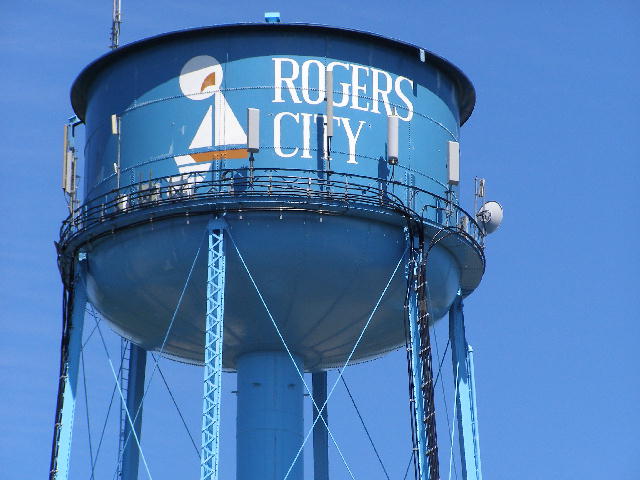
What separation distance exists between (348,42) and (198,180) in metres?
3.72

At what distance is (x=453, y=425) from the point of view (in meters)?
36.7

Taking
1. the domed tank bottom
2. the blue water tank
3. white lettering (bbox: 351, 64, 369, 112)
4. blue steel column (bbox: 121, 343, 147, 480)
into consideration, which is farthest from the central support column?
white lettering (bbox: 351, 64, 369, 112)

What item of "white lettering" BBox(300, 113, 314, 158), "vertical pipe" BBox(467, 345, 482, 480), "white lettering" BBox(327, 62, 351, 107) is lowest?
"vertical pipe" BBox(467, 345, 482, 480)

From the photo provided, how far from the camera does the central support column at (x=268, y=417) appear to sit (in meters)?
36.2

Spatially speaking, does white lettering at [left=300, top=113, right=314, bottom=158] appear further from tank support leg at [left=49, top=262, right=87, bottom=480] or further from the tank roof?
tank support leg at [left=49, top=262, right=87, bottom=480]

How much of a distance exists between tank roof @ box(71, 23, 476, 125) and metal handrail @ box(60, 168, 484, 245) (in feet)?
8.60

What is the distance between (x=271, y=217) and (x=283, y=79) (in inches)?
102

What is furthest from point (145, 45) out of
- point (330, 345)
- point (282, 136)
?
point (330, 345)

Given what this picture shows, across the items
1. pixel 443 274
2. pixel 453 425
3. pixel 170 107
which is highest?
pixel 170 107

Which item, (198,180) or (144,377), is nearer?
(198,180)

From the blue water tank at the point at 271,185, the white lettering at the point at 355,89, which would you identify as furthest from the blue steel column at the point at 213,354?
the white lettering at the point at 355,89

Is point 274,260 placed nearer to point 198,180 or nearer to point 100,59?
point 198,180

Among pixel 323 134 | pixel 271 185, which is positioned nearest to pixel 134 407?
pixel 271 185

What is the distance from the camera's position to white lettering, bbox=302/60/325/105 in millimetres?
34750
